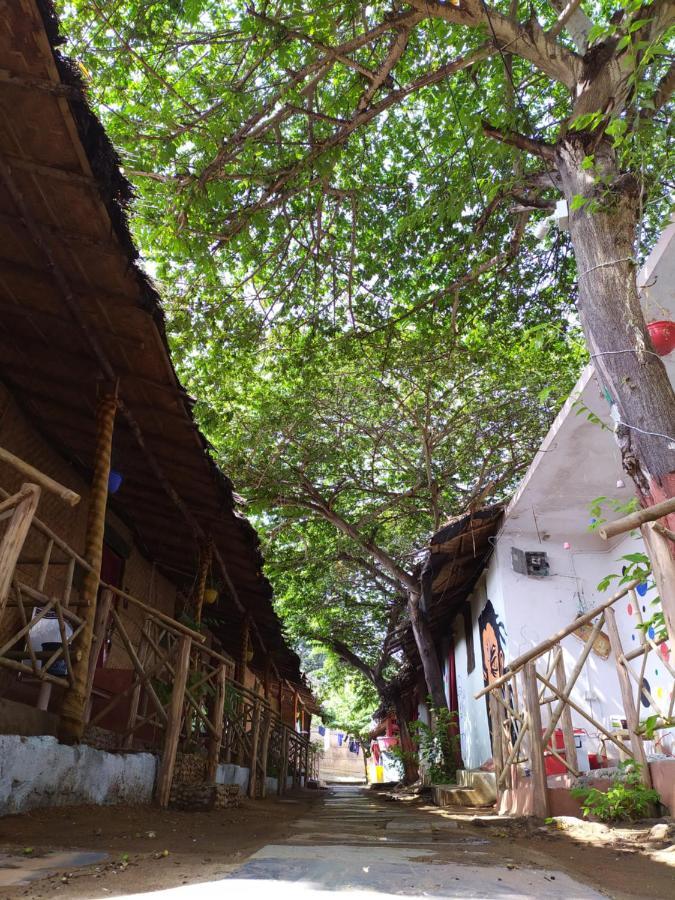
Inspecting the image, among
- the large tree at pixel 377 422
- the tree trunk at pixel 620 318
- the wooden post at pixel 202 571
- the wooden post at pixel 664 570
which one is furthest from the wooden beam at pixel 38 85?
the wooden post at pixel 202 571

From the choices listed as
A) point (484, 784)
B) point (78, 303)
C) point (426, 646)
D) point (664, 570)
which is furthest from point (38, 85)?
point (426, 646)

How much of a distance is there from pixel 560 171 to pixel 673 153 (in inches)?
31.6

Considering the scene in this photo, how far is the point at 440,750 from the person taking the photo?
11453 mm

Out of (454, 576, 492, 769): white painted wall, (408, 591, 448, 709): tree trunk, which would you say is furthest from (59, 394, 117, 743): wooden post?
(408, 591, 448, 709): tree trunk

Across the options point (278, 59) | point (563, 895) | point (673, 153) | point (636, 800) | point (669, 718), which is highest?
point (278, 59)

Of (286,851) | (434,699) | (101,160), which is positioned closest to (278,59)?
(101,160)

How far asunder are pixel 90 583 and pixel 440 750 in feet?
28.2

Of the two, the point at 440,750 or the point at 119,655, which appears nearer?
the point at 119,655

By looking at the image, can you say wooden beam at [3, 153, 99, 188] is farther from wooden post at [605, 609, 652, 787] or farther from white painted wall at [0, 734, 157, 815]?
wooden post at [605, 609, 652, 787]

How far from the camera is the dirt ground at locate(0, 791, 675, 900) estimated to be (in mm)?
2455

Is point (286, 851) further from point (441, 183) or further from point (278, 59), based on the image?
point (441, 183)

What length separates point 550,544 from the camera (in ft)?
30.2

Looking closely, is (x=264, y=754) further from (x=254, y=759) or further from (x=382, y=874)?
(x=382, y=874)

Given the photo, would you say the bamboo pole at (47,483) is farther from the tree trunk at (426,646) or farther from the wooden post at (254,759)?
the tree trunk at (426,646)
